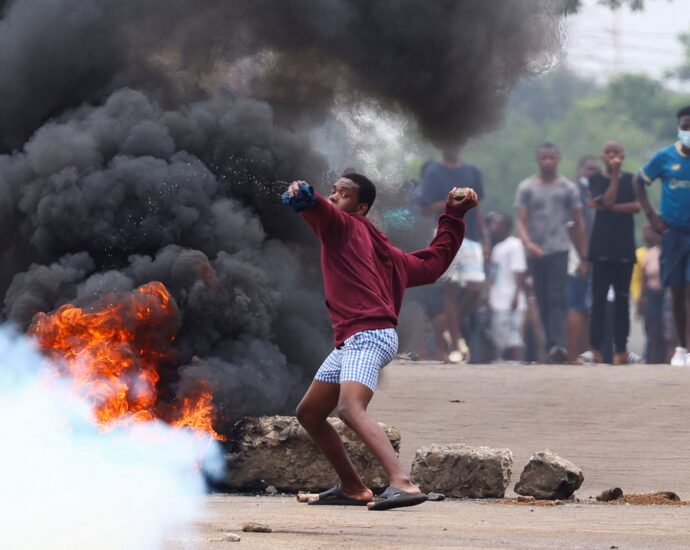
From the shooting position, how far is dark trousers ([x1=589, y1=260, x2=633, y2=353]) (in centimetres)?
1777

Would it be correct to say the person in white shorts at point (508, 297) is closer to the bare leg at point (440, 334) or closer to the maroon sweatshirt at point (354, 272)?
the bare leg at point (440, 334)

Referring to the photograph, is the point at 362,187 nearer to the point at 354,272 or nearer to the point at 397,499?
the point at 354,272

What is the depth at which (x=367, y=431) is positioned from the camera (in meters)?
8.34

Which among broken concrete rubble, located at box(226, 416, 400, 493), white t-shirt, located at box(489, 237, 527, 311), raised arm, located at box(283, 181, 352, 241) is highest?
white t-shirt, located at box(489, 237, 527, 311)

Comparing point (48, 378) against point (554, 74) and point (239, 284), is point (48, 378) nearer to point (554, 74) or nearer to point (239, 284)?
point (239, 284)

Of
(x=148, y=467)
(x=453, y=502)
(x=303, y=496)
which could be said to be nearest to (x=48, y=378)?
(x=148, y=467)

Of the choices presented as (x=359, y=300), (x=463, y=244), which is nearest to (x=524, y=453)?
(x=359, y=300)

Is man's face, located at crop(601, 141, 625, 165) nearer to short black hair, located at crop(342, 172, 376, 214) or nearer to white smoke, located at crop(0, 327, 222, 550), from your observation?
white smoke, located at crop(0, 327, 222, 550)

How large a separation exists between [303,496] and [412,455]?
251 cm

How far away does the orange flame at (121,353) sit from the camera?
9805mm

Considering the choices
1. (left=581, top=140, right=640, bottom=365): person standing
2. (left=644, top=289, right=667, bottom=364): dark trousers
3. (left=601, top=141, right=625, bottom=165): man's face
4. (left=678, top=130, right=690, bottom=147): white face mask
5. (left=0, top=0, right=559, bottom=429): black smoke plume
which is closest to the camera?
(left=0, top=0, right=559, bottom=429): black smoke plume

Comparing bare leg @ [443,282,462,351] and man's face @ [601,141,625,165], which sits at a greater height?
man's face @ [601,141,625,165]

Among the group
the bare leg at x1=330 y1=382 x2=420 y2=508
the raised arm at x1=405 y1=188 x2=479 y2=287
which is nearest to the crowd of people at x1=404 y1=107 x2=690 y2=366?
the raised arm at x1=405 y1=188 x2=479 y2=287

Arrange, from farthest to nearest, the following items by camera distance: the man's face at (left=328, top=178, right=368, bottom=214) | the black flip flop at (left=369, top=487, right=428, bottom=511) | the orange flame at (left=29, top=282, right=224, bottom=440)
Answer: the orange flame at (left=29, top=282, right=224, bottom=440) < the man's face at (left=328, top=178, right=368, bottom=214) < the black flip flop at (left=369, top=487, right=428, bottom=511)
